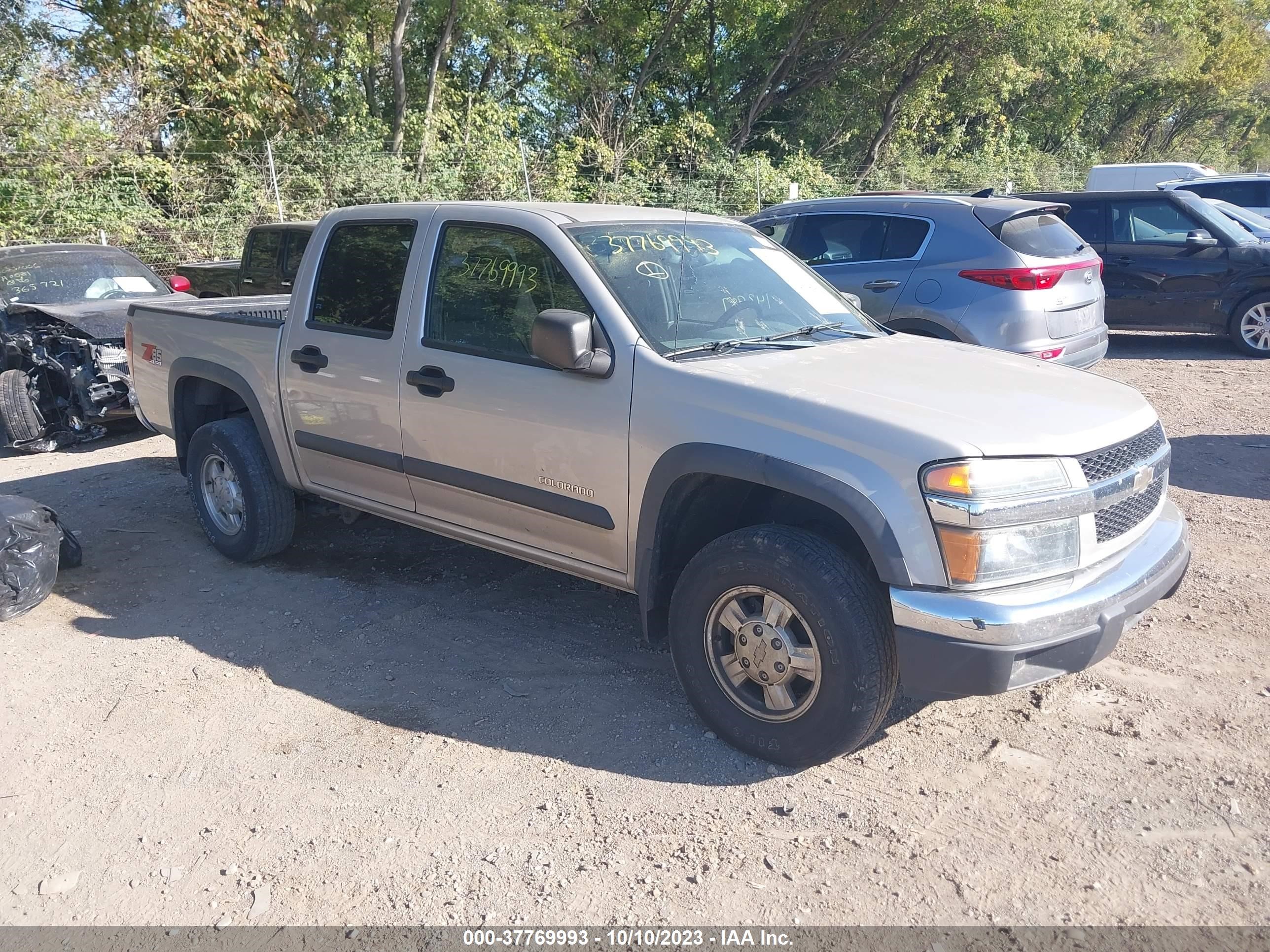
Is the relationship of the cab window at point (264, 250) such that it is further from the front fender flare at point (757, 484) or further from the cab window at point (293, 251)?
the front fender flare at point (757, 484)

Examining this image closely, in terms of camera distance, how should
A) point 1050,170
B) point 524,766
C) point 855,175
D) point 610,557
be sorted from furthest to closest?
point 1050,170
point 855,175
point 610,557
point 524,766

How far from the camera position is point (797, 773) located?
3486mm

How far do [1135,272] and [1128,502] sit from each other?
8.62m

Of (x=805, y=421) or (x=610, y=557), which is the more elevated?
(x=805, y=421)

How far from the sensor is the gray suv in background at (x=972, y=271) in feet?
24.2

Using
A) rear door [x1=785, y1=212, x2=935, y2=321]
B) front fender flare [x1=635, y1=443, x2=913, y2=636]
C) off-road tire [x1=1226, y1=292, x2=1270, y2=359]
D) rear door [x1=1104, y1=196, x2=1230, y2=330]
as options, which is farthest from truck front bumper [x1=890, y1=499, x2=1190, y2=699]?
off-road tire [x1=1226, y1=292, x2=1270, y2=359]

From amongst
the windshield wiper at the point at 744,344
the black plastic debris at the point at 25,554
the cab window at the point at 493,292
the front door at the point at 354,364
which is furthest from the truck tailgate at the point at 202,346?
the windshield wiper at the point at 744,344

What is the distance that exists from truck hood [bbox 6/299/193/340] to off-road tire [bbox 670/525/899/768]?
6337mm

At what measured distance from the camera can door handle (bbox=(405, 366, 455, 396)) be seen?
4301 mm

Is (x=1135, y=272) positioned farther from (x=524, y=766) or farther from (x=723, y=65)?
(x=723, y=65)

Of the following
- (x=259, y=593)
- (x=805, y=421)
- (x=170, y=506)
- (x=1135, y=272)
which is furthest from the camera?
(x=1135, y=272)

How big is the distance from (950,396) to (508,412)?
5.60 ft

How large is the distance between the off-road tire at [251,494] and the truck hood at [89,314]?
10.4ft

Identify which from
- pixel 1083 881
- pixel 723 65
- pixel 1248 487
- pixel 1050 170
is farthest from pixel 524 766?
pixel 1050 170
